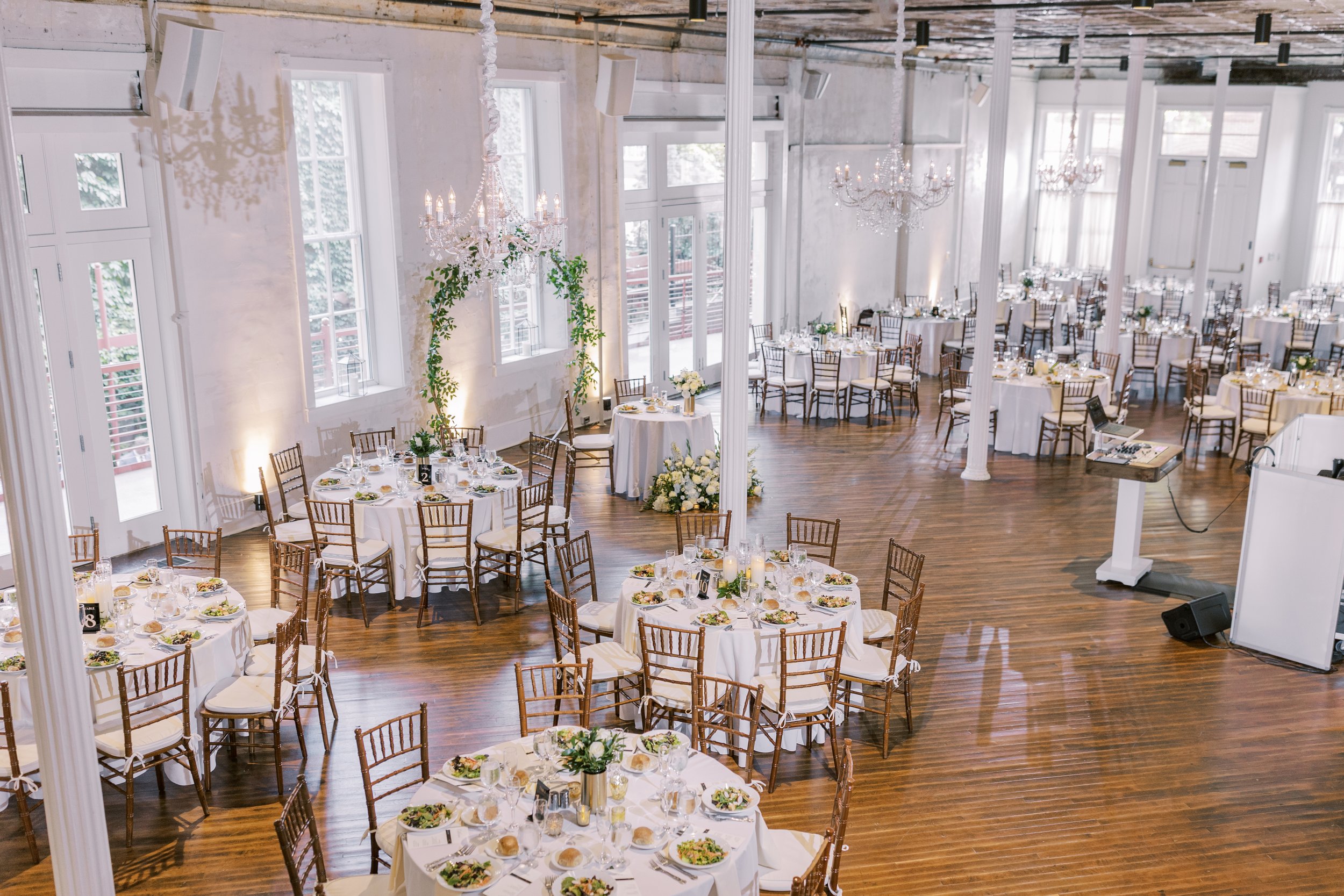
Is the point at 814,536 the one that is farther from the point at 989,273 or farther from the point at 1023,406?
the point at 1023,406

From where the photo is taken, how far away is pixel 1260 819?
6.39 m

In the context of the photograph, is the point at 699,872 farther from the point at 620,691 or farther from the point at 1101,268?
the point at 1101,268

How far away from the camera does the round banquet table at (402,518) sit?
9070 millimetres

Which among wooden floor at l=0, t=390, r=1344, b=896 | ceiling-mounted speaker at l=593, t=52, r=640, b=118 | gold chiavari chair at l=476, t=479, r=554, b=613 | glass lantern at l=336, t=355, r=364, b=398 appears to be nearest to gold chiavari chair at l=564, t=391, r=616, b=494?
wooden floor at l=0, t=390, r=1344, b=896

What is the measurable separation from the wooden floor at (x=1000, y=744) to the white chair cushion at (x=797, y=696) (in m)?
0.44

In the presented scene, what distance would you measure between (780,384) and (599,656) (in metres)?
8.44

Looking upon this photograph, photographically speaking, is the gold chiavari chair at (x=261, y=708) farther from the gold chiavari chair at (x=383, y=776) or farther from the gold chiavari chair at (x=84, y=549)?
the gold chiavari chair at (x=84, y=549)

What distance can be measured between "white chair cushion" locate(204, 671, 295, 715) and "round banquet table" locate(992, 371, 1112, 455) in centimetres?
956

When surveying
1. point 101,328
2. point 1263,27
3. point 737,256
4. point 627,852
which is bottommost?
point 627,852

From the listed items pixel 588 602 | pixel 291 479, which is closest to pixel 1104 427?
pixel 588 602

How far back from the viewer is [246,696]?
6617 mm

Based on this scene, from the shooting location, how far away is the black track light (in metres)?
11.9

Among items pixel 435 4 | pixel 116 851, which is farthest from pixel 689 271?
pixel 116 851

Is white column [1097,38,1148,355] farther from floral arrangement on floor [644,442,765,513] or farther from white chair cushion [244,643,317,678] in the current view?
white chair cushion [244,643,317,678]
